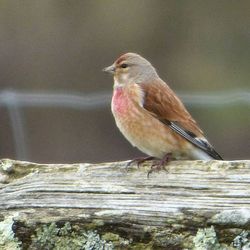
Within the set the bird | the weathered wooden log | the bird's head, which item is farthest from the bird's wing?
the weathered wooden log

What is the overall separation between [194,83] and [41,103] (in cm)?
298

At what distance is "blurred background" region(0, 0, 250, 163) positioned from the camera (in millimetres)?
8594

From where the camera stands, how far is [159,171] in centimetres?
359

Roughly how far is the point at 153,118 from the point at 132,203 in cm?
152

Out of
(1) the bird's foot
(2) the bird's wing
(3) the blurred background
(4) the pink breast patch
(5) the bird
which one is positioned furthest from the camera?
(3) the blurred background

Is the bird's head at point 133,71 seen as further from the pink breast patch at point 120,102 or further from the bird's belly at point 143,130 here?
the bird's belly at point 143,130

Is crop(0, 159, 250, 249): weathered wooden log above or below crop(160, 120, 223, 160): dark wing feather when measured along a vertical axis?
below

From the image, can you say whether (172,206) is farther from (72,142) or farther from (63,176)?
(72,142)

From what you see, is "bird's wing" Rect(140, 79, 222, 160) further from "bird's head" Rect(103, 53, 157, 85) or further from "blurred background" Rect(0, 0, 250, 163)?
"blurred background" Rect(0, 0, 250, 163)

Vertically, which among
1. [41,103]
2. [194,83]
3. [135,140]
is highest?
[194,83]

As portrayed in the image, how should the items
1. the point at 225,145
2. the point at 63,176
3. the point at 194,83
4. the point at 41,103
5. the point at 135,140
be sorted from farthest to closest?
A: the point at 194,83 → the point at 225,145 → the point at 41,103 → the point at 135,140 → the point at 63,176

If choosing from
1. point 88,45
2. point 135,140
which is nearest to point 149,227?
point 135,140

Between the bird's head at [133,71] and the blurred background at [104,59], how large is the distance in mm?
2447

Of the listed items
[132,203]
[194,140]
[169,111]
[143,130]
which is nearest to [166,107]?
[169,111]
